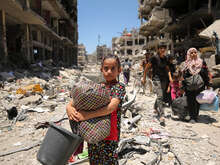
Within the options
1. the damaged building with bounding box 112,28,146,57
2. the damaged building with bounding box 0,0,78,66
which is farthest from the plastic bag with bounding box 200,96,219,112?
the damaged building with bounding box 112,28,146,57

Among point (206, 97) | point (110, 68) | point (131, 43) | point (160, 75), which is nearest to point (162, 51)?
point (160, 75)

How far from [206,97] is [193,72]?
646 mm

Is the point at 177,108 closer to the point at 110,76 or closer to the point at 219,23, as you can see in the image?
the point at 110,76

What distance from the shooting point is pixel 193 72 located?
376cm

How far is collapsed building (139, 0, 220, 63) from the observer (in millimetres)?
12688

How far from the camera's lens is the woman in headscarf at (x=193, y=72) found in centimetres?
371

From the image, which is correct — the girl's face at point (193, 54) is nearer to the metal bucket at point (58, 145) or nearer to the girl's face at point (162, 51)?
the girl's face at point (162, 51)

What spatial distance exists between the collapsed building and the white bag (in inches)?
308

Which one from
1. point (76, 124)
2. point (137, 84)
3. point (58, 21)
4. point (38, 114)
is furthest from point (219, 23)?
point (58, 21)

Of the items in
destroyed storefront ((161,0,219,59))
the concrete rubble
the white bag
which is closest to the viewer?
the concrete rubble

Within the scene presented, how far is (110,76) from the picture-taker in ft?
4.73

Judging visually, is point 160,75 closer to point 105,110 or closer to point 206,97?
point 206,97

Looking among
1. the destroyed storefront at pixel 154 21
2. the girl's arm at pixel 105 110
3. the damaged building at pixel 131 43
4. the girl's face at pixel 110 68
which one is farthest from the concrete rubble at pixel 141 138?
the damaged building at pixel 131 43

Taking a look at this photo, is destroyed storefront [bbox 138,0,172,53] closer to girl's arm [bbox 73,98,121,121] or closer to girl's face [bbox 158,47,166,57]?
girl's face [bbox 158,47,166,57]
